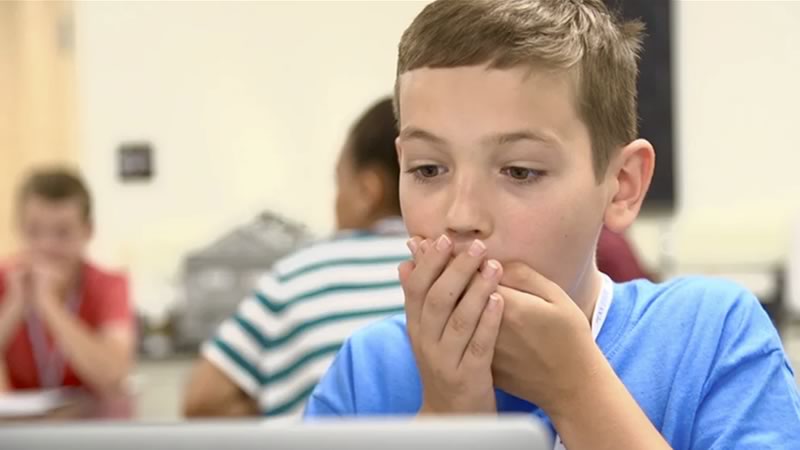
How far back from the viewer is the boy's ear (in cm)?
77

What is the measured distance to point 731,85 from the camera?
389cm

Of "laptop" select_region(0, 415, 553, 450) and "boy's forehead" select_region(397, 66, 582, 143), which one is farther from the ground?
"boy's forehead" select_region(397, 66, 582, 143)

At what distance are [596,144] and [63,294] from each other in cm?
220

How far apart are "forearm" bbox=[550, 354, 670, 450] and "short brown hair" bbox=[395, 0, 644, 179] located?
16 centimetres

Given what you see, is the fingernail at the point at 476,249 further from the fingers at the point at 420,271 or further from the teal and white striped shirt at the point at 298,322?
the teal and white striped shirt at the point at 298,322

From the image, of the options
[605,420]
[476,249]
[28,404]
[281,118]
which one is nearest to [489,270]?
[476,249]

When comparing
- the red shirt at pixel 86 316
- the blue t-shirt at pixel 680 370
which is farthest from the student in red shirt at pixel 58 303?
the blue t-shirt at pixel 680 370

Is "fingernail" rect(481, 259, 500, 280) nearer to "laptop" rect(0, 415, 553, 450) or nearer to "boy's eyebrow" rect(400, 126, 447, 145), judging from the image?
"boy's eyebrow" rect(400, 126, 447, 145)

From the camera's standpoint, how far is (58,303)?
106 inches

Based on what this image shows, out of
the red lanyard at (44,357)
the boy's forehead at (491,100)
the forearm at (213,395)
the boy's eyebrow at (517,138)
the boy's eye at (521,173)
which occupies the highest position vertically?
the boy's forehead at (491,100)

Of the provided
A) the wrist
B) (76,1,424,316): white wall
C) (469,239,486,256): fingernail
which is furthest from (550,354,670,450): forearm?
(76,1,424,316): white wall

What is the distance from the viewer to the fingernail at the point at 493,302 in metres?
0.67

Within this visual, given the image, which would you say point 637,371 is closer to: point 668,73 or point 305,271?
point 305,271

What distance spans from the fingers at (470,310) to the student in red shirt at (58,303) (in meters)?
1.91
